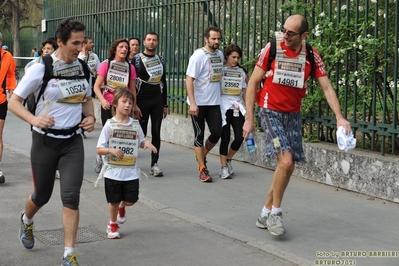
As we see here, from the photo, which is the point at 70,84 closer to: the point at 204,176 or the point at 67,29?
the point at 67,29

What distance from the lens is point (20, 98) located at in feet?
19.2

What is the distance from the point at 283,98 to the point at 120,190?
5.67 ft

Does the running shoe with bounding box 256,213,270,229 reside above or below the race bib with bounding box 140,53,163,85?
below

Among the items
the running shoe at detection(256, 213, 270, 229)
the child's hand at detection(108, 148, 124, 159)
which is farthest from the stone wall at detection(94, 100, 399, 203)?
the child's hand at detection(108, 148, 124, 159)

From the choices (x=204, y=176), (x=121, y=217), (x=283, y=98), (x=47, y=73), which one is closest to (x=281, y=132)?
(x=283, y=98)

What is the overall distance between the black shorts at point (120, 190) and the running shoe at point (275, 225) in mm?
1249

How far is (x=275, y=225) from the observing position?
684 centimetres

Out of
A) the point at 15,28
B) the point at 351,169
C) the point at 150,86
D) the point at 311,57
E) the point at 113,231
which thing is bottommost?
the point at 113,231

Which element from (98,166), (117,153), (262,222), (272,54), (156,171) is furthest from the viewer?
(98,166)

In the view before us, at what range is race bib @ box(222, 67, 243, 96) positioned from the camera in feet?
33.3

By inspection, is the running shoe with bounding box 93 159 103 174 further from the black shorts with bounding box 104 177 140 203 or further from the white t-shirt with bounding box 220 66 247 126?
the black shorts with bounding box 104 177 140 203

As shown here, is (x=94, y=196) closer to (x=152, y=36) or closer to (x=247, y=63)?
(x=152, y=36)

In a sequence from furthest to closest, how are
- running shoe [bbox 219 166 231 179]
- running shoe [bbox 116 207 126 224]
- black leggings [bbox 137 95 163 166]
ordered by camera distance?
black leggings [bbox 137 95 163 166], running shoe [bbox 219 166 231 179], running shoe [bbox 116 207 126 224]

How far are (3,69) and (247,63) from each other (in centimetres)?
354
